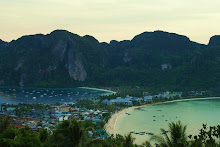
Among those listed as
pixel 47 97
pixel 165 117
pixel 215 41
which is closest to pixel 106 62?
pixel 215 41

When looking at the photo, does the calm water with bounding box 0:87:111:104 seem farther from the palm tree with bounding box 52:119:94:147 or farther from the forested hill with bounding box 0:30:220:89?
the palm tree with bounding box 52:119:94:147

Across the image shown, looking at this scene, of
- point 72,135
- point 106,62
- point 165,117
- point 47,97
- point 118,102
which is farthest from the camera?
point 106,62

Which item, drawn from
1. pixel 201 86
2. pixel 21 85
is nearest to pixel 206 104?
pixel 201 86

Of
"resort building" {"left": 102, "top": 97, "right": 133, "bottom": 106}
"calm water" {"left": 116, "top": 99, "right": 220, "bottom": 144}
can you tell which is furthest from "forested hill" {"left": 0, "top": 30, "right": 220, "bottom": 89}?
"calm water" {"left": 116, "top": 99, "right": 220, "bottom": 144}

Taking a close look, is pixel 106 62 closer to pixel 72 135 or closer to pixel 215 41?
pixel 215 41

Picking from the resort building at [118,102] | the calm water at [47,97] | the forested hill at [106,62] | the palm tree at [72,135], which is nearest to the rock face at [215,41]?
the forested hill at [106,62]

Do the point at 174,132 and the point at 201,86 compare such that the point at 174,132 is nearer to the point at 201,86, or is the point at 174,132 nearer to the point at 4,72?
the point at 201,86
